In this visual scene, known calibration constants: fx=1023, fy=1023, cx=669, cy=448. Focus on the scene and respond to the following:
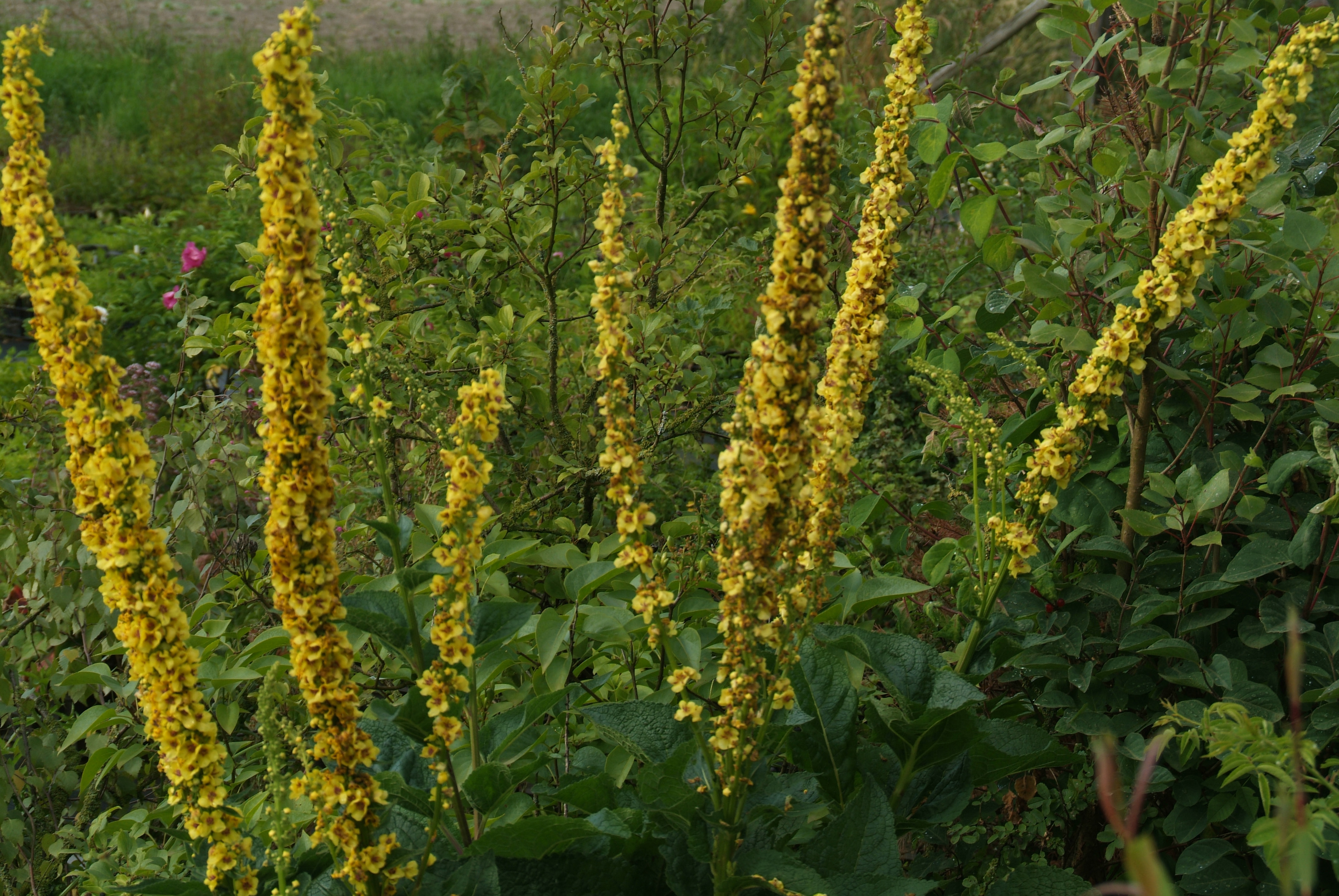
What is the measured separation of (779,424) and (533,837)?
28.1 inches

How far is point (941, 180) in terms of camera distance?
211 cm

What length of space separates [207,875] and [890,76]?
1692 millimetres

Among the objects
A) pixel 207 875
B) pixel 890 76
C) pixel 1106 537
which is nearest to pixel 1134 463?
pixel 1106 537

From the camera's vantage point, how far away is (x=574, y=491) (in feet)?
9.73

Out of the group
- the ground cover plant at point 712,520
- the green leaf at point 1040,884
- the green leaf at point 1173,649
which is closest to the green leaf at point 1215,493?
the ground cover plant at point 712,520

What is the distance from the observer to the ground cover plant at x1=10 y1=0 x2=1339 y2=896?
50.8 inches

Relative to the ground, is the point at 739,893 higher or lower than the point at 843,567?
lower

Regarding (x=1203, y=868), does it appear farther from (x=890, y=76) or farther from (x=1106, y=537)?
(x=890, y=76)

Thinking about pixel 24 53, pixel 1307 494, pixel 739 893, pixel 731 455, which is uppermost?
pixel 24 53

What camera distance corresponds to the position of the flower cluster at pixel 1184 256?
64.2 inches

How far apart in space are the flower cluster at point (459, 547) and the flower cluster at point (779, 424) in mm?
319

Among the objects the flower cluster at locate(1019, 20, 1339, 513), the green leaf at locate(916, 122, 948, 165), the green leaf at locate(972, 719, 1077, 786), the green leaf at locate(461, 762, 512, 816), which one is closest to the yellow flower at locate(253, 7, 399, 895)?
the green leaf at locate(461, 762, 512, 816)

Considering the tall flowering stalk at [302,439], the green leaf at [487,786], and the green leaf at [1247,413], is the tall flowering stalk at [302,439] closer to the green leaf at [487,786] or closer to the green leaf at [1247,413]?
the green leaf at [487,786]

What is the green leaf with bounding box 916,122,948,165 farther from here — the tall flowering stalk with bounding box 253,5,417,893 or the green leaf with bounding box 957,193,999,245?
the tall flowering stalk with bounding box 253,5,417,893
